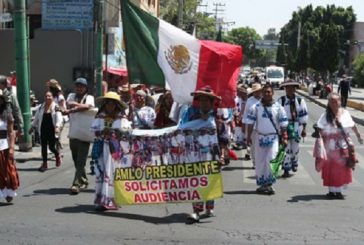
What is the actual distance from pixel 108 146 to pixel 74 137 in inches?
60.1

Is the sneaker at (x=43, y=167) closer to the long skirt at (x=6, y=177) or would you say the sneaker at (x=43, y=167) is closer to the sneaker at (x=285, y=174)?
the long skirt at (x=6, y=177)

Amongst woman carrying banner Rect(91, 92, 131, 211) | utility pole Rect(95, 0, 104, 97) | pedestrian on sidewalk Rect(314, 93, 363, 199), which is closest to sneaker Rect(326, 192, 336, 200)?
pedestrian on sidewalk Rect(314, 93, 363, 199)

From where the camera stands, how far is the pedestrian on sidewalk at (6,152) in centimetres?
890

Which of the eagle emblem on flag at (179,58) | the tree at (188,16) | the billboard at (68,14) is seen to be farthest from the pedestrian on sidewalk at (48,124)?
the tree at (188,16)

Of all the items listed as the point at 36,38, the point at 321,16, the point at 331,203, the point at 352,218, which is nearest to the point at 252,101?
the point at 331,203

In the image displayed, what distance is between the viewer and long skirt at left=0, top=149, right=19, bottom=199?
351 inches

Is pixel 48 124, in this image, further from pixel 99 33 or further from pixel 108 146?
pixel 99 33

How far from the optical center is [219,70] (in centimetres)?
888

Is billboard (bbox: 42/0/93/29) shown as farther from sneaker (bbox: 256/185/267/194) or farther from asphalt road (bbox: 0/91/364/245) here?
sneaker (bbox: 256/185/267/194)

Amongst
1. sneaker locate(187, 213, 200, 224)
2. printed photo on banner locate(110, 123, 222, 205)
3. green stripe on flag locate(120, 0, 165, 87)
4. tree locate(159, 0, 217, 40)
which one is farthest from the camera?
tree locate(159, 0, 217, 40)

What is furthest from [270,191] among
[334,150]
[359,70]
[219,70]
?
[359,70]

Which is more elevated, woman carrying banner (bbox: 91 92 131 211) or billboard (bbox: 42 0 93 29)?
billboard (bbox: 42 0 93 29)

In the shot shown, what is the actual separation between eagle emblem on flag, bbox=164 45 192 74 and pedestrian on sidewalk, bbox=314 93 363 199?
2.60 metres

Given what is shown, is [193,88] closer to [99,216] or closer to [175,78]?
[175,78]
